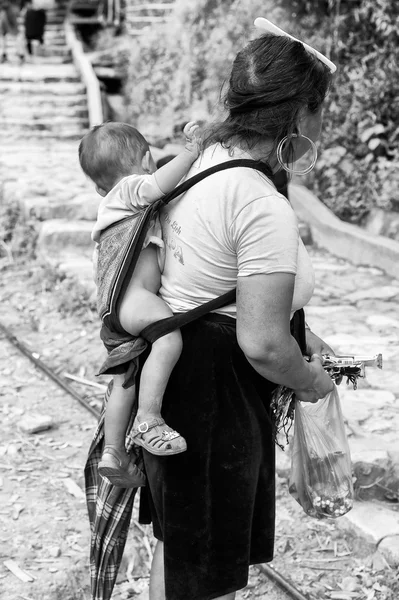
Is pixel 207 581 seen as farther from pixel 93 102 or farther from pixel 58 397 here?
pixel 93 102

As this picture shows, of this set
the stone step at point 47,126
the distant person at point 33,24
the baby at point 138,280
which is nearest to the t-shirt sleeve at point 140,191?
the baby at point 138,280

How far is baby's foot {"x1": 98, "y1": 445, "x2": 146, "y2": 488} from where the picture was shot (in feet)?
7.79

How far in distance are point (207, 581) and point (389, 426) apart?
247cm

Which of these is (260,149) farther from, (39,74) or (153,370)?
(39,74)

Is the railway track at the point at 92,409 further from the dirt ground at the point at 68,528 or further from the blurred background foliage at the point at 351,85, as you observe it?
the blurred background foliage at the point at 351,85

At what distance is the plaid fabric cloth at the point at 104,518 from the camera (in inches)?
100

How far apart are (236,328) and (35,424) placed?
3.07 meters

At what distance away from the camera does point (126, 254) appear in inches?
86.8

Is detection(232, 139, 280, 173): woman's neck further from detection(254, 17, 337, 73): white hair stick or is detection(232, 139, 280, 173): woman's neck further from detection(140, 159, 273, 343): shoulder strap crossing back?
detection(254, 17, 337, 73): white hair stick

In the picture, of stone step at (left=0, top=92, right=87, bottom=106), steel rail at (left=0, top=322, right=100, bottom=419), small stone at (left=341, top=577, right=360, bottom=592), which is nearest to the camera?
small stone at (left=341, top=577, right=360, bottom=592)

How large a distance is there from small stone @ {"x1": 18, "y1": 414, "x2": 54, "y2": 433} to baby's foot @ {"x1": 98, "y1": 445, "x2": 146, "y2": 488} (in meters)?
2.57

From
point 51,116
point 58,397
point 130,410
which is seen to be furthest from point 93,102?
point 130,410

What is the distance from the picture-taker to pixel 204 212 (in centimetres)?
207

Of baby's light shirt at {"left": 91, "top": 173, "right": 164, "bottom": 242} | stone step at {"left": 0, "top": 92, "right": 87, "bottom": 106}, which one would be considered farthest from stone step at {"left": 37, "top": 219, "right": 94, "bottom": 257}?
stone step at {"left": 0, "top": 92, "right": 87, "bottom": 106}
